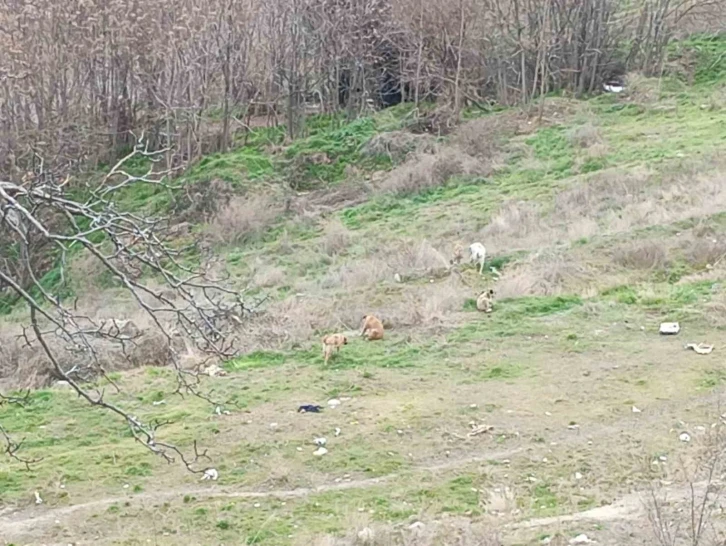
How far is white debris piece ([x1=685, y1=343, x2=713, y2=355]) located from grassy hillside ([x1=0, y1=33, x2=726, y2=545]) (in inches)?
6.3

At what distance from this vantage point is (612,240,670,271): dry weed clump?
13.3 meters

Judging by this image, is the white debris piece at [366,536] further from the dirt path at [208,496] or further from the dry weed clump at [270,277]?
the dry weed clump at [270,277]

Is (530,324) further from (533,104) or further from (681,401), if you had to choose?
(533,104)

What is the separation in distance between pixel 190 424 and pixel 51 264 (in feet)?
39.6

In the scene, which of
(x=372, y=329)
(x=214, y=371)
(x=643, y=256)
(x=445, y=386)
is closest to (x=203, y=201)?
(x=643, y=256)

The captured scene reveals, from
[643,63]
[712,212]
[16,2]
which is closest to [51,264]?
[16,2]

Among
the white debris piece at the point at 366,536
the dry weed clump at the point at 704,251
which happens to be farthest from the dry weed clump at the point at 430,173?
the white debris piece at the point at 366,536

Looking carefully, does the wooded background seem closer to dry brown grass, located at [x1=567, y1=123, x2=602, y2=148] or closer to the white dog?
dry brown grass, located at [x1=567, y1=123, x2=602, y2=148]

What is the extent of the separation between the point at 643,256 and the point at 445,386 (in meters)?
4.95

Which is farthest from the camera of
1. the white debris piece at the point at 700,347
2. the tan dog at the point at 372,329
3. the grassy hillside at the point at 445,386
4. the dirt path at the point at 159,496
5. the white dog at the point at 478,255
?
the white dog at the point at 478,255

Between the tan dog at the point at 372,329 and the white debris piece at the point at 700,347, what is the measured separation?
11.5ft

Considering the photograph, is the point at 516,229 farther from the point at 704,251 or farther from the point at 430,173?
the point at 430,173

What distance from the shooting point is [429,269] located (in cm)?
1468

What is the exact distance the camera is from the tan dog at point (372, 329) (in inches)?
448
